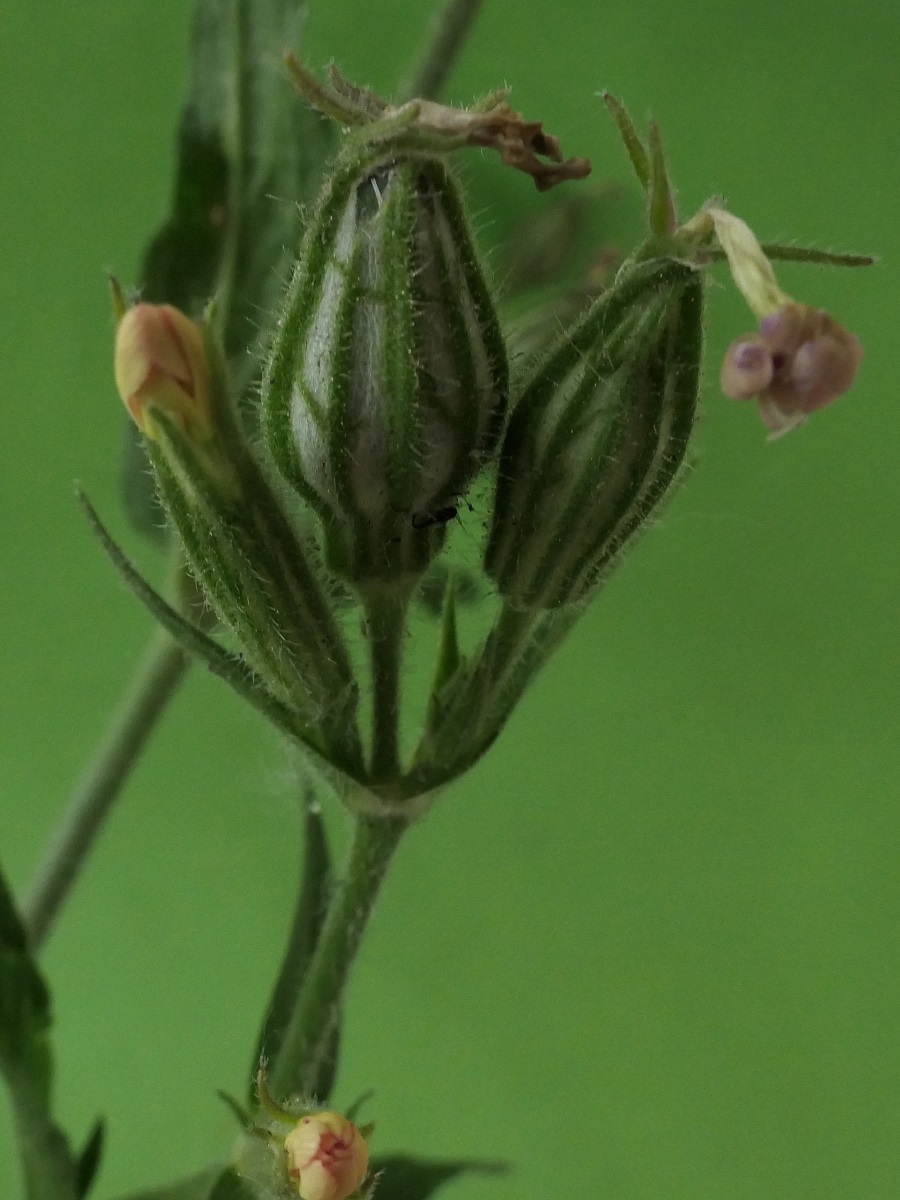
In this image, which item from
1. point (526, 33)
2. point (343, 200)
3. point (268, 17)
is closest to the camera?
point (343, 200)

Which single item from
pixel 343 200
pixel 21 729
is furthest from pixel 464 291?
pixel 21 729

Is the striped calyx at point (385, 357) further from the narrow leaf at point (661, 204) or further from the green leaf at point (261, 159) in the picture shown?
the green leaf at point (261, 159)

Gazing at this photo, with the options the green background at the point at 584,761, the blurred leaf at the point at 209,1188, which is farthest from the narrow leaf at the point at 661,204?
the green background at the point at 584,761

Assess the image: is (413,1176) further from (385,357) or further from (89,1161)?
(385,357)

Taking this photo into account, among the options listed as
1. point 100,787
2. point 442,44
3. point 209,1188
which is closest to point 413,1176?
point 209,1188

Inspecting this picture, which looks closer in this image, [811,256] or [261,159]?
[811,256]

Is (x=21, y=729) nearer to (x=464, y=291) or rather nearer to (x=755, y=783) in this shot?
(x=755, y=783)
